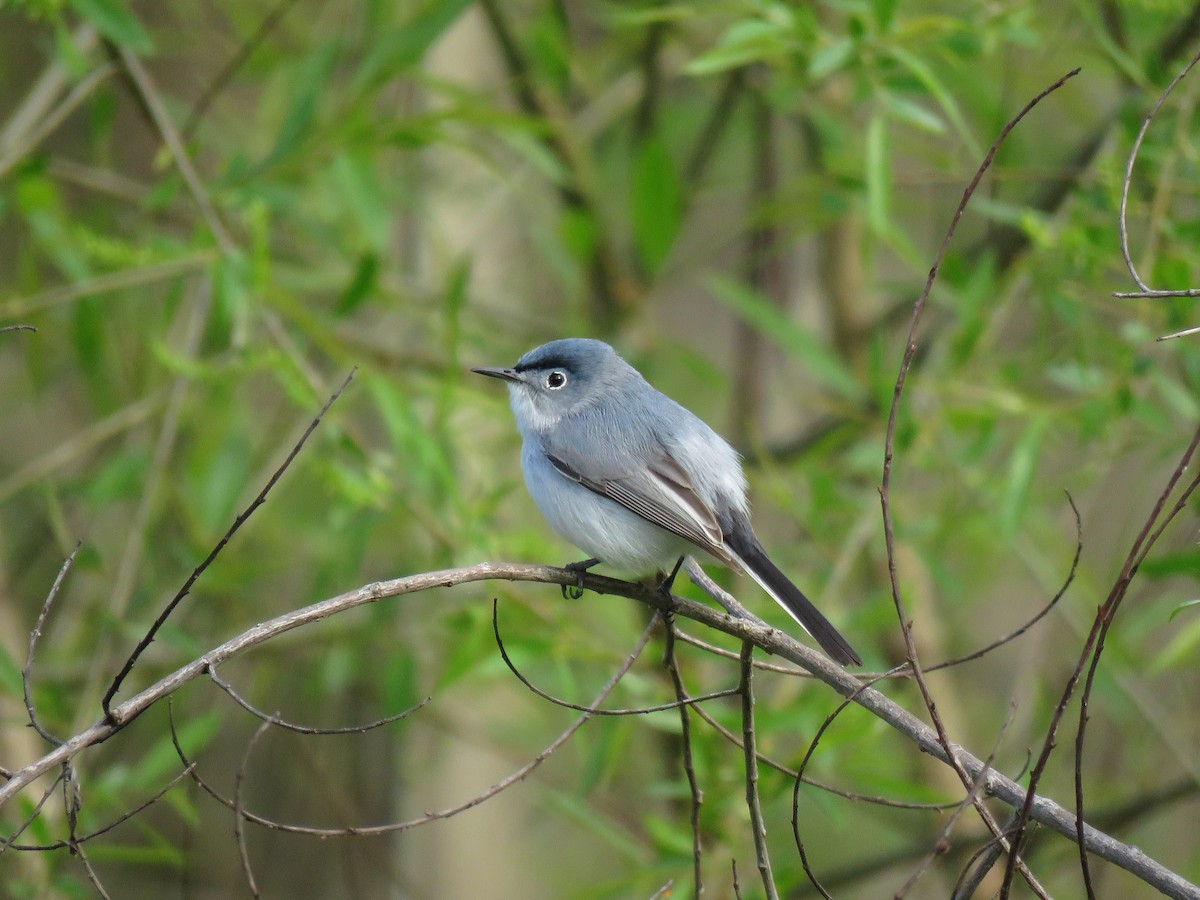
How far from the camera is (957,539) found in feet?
16.2

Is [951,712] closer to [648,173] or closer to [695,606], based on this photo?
[648,173]

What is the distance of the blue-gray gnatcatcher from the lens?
289cm

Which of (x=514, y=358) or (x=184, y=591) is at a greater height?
(x=184, y=591)

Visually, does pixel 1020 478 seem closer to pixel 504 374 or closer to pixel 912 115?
pixel 912 115

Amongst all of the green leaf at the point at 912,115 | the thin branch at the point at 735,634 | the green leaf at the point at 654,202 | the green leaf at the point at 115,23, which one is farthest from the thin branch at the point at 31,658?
the green leaf at the point at 654,202

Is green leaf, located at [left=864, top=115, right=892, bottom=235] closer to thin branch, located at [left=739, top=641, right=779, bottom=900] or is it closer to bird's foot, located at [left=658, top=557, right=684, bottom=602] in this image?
bird's foot, located at [left=658, top=557, right=684, bottom=602]

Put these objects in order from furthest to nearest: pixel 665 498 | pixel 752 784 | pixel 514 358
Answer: pixel 514 358, pixel 665 498, pixel 752 784

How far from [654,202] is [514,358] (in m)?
0.89

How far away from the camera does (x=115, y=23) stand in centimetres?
327

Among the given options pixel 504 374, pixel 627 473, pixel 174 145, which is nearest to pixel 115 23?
pixel 174 145

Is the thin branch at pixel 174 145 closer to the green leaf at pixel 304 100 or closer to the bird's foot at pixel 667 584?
the green leaf at pixel 304 100

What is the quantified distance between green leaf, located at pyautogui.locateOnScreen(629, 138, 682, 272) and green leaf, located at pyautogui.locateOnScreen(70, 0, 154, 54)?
1868 mm

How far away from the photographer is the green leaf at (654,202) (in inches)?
177

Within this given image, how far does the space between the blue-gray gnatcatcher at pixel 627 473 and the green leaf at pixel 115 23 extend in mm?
1299
